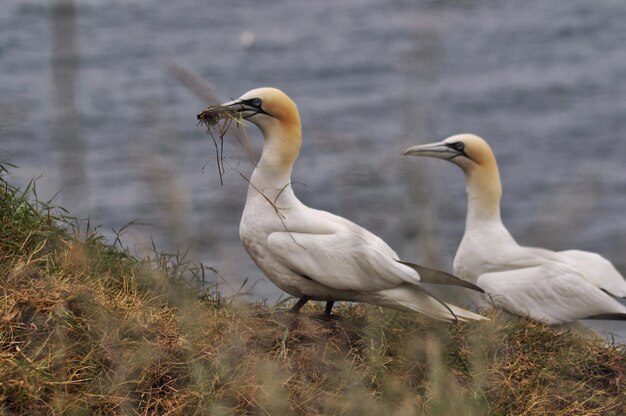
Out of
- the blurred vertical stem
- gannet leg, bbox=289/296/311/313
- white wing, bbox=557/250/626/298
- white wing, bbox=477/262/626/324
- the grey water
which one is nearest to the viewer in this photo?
the blurred vertical stem

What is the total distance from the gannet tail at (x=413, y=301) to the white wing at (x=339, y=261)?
39mm

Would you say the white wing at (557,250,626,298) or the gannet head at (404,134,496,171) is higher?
the gannet head at (404,134,496,171)

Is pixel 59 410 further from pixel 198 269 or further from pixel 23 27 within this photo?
pixel 23 27

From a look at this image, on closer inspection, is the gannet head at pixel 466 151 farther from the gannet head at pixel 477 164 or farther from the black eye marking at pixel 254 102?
the black eye marking at pixel 254 102

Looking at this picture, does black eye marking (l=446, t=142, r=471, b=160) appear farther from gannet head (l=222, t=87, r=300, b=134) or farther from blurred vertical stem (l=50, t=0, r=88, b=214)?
blurred vertical stem (l=50, t=0, r=88, b=214)

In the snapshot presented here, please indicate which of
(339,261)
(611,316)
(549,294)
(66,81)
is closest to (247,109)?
(339,261)

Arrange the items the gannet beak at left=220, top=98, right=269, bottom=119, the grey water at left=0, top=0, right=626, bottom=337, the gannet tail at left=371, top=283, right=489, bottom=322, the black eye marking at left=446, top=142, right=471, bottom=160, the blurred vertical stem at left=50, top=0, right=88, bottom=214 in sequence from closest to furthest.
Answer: the blurred vertical stem at left=50, top=0, right=88, bottom=214, the grey water at left=0, top=0, right=626, bottom=337, the gannet tail at left=371, top=283, right=489, bottom=322, the gannet beak at left=220, top=98, right=269, bottom=119, the black eye marking at left=446, top=142, right=471, bottom=160

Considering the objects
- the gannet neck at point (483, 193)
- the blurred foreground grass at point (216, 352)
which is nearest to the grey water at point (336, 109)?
the blurred foreground grass at point (216, 352)

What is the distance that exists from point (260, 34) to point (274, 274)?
656 inches

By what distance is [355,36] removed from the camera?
73.5 ft

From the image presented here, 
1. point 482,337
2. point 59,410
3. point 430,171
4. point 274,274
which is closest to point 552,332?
point 482,337

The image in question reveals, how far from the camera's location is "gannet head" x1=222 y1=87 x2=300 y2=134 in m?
5.40

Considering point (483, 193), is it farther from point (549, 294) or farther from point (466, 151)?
point (549, 294)

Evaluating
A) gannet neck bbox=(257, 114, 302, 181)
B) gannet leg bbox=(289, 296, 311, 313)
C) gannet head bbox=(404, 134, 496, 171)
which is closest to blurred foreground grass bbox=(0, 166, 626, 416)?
gannet leg bbox=(289, 296, 311, 313)
